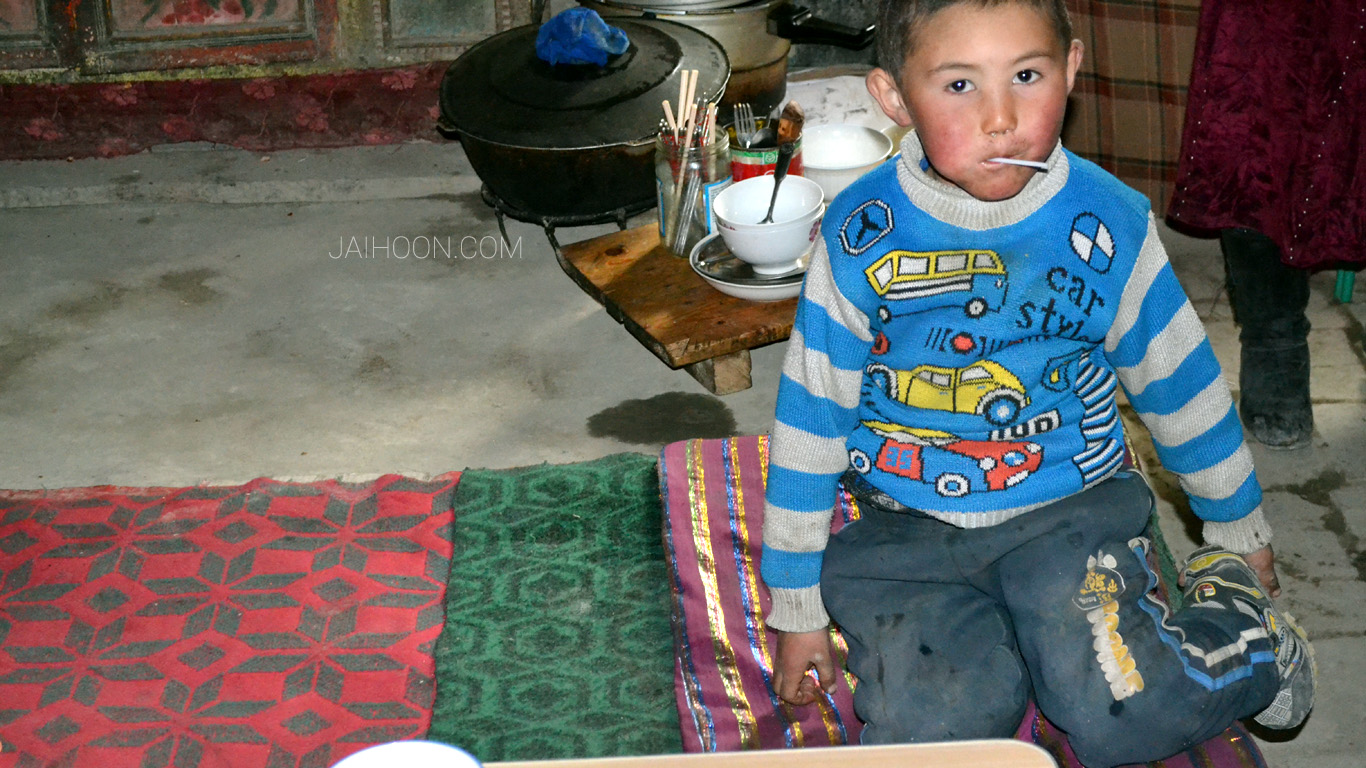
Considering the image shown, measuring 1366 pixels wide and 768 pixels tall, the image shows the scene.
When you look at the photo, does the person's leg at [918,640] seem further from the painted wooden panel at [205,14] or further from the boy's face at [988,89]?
the painted wooden panel at [205,14]

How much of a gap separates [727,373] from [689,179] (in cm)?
43

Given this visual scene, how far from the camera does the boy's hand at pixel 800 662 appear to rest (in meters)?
1.81

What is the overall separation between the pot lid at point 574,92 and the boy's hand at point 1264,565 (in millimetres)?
1717

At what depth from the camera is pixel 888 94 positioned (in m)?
1.64

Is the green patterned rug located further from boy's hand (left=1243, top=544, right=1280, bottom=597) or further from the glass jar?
boy's hand (left=1243, top=544, right=1280, bottom=597)

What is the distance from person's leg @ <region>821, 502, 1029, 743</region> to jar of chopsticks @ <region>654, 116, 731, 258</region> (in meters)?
1.16

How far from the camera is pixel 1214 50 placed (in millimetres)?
2508

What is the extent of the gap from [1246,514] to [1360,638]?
625mm

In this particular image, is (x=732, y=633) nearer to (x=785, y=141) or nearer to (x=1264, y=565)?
(x=1264, y=565)

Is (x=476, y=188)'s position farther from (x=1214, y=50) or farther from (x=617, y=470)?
(x=1214, y=50)

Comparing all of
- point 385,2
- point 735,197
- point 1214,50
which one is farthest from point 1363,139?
point 385,2

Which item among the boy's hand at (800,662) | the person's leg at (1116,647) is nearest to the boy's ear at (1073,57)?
the person's leg at (1116,647)

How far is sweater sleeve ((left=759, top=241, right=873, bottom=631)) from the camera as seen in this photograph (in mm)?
1710

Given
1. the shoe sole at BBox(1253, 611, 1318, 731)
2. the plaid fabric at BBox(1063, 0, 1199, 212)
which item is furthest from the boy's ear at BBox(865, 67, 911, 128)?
the plaid fabric at BBox(1063, 0, 1199, 212)
